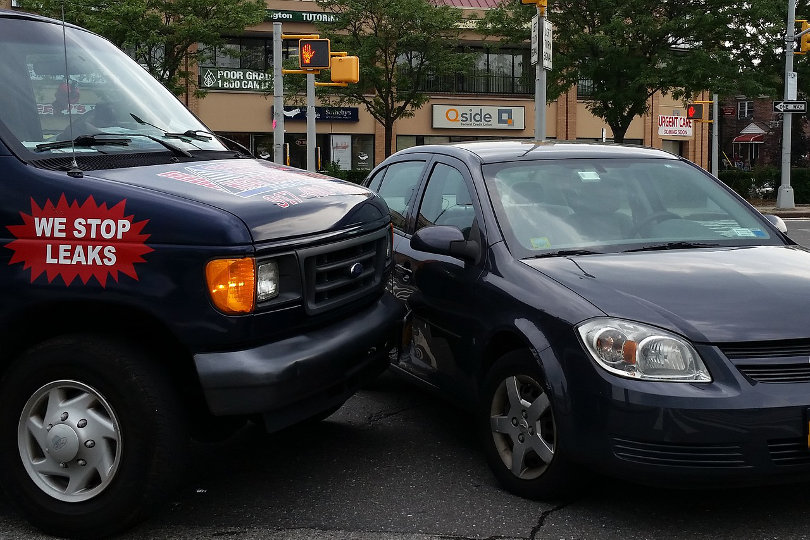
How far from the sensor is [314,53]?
62.1 feet

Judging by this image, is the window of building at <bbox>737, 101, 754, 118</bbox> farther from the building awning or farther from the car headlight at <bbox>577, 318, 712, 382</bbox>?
the car headlight at <bbox>577, 318, 712, 382</bbox>

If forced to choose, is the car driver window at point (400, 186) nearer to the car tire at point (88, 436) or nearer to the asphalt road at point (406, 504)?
the asphalt road at point (406, 504)

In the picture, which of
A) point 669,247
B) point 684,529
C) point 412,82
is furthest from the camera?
point 412,82

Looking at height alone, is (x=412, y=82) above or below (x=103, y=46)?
above

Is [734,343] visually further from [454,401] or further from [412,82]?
[412,82]

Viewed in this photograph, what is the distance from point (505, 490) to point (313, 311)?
46.2 inches

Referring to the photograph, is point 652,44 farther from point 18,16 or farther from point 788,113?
point 18,16

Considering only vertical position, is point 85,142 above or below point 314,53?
below

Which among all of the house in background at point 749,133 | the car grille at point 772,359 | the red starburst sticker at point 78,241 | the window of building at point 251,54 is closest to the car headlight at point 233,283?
the red starburst sticker at point 78,241

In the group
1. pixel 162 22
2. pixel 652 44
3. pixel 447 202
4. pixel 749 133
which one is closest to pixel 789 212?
pixel 652 44

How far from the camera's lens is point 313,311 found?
11.9ft

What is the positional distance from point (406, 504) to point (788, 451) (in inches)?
60.6

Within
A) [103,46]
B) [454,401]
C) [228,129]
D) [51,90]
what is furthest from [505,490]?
[228,129]

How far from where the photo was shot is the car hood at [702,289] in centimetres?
337
